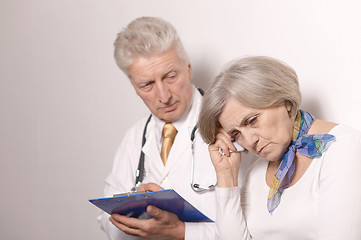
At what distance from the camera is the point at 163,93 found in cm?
237

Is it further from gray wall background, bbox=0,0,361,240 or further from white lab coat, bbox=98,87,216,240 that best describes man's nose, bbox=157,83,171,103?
gray wall background, bbox=0,0,361,240

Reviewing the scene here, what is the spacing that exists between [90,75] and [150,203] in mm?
1622

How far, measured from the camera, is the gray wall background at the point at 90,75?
2217mm

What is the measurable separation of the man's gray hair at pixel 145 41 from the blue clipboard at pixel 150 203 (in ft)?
2.23

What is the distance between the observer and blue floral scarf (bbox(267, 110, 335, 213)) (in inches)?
69.1

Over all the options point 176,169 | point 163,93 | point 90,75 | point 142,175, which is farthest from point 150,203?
point 90,75

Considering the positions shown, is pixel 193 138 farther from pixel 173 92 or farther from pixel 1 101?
pixel 1 101

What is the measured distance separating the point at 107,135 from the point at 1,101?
1303mm

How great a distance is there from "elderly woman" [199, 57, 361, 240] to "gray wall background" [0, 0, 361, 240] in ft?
1.46

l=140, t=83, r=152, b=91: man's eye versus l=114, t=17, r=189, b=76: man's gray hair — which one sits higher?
l=114, t=17, r=189, b=76: man's gray hair

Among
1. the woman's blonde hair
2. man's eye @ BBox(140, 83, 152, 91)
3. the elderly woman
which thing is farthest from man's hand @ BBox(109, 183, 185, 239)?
the woman's blonde hair

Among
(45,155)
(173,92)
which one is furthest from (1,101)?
(173,92)

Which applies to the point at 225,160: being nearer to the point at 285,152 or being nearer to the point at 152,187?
the point at 285,152

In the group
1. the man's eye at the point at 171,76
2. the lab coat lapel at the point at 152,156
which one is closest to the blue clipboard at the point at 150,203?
the lab coat lapel at the point at 152,156
